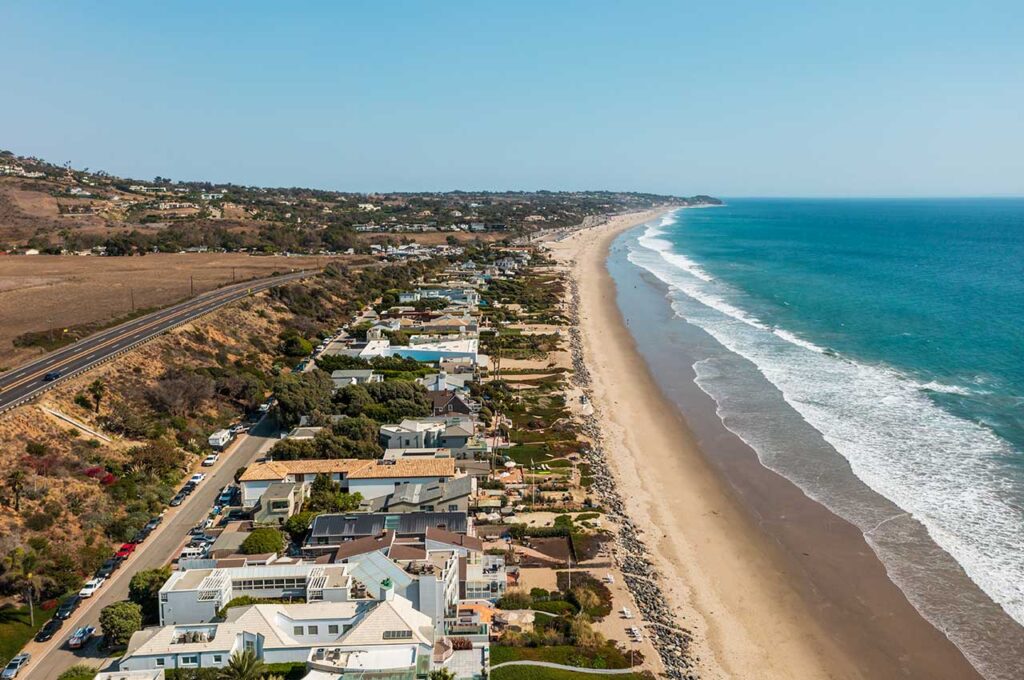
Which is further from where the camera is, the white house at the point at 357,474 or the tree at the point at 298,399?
the tree at the point at 298,399

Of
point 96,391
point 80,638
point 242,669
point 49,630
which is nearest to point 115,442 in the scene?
point 96,391

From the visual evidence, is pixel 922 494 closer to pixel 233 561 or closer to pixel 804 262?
pixel 233 561

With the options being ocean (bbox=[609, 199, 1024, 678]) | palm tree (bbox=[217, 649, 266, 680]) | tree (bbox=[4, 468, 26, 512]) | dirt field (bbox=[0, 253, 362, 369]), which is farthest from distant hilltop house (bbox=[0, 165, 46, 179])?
palm tree (bbox=[217, 649, 266, 680])

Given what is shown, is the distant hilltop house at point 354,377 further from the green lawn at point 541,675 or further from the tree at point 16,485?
the green lawn at point 541,675

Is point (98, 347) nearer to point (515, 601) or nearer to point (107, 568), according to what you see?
point (107, 568)

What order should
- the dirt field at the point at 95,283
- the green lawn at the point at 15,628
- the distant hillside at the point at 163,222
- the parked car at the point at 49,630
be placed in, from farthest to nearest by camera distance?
the distant hillside at the point at 163,222, the dirt field at the point at 95,283, the parked car at the point at 49,630, the green lawn at the point at 15,628

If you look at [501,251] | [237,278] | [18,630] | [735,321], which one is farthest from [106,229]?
[18,630]

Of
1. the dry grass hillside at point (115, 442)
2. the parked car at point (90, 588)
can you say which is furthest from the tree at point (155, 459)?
the parked car at point (90, 588)
